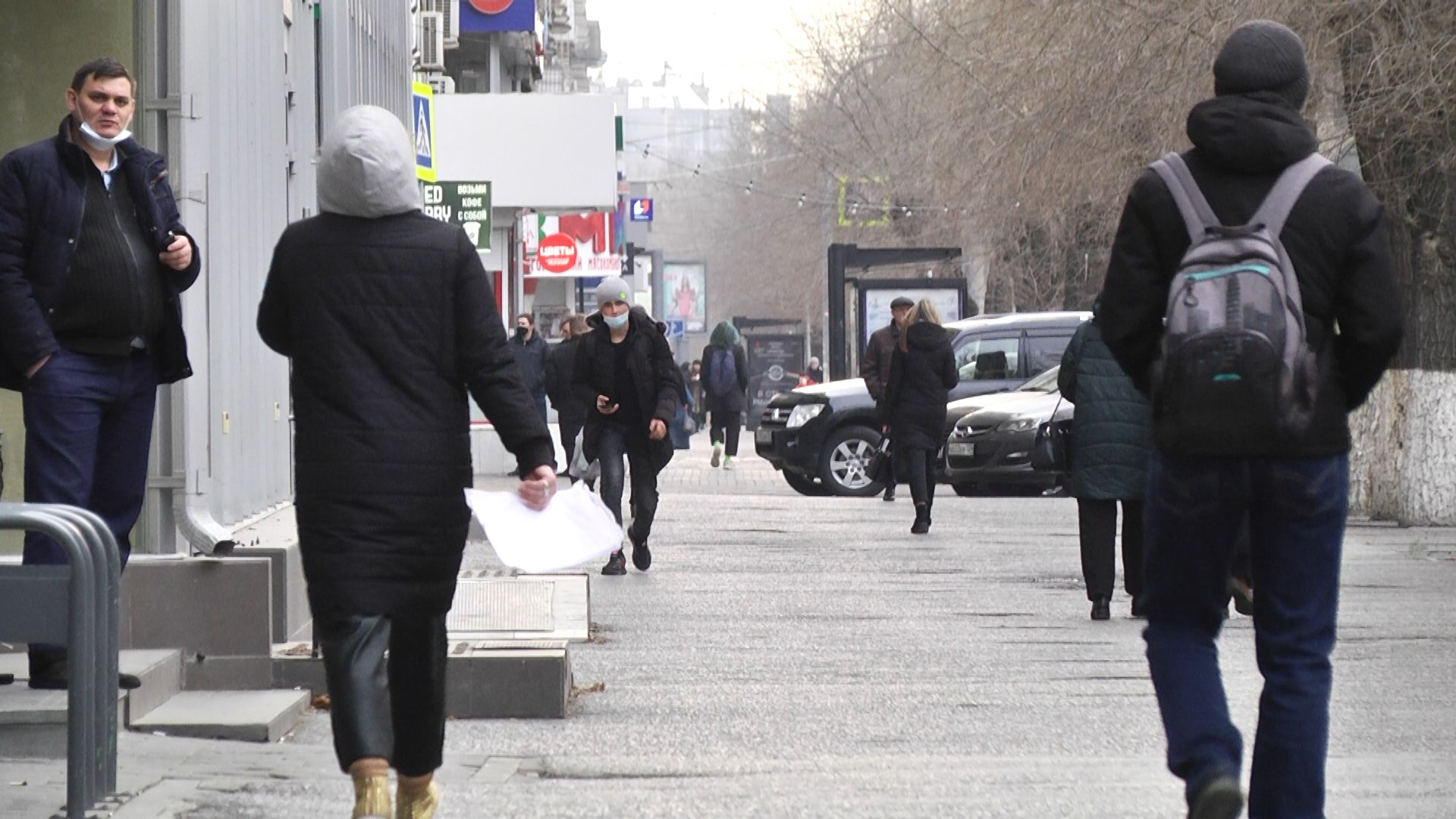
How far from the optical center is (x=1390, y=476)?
1791cm

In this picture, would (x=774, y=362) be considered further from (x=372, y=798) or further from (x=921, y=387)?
(x=372, y=798)

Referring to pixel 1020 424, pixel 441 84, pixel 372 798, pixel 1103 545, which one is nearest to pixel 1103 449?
pixel 1103 545

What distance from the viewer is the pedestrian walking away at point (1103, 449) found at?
1084 cm

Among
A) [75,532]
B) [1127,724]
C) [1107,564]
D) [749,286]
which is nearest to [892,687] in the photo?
[1127,724]

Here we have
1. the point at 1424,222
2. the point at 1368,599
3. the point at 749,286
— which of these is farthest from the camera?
the point at 749,286

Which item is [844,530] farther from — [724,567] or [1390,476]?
[1390,476]

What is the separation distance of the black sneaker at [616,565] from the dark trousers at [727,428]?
15467mm

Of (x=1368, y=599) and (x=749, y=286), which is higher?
(x=749, y=286)

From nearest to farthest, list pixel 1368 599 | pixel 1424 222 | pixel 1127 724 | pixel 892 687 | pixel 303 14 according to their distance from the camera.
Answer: pixel 1127 724 → pixel 892 687 → pixel 303 14 → pixel 1368 599 → pixel 1424 222

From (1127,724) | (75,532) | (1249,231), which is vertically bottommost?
(1127,724)

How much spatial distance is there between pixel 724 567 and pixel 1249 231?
32.8 feet

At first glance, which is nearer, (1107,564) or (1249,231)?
(1249,231)

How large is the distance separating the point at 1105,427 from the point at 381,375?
20.7 feet

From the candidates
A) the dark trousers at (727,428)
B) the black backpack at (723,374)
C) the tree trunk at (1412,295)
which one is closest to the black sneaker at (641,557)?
the tree trunk at (1412,295)
